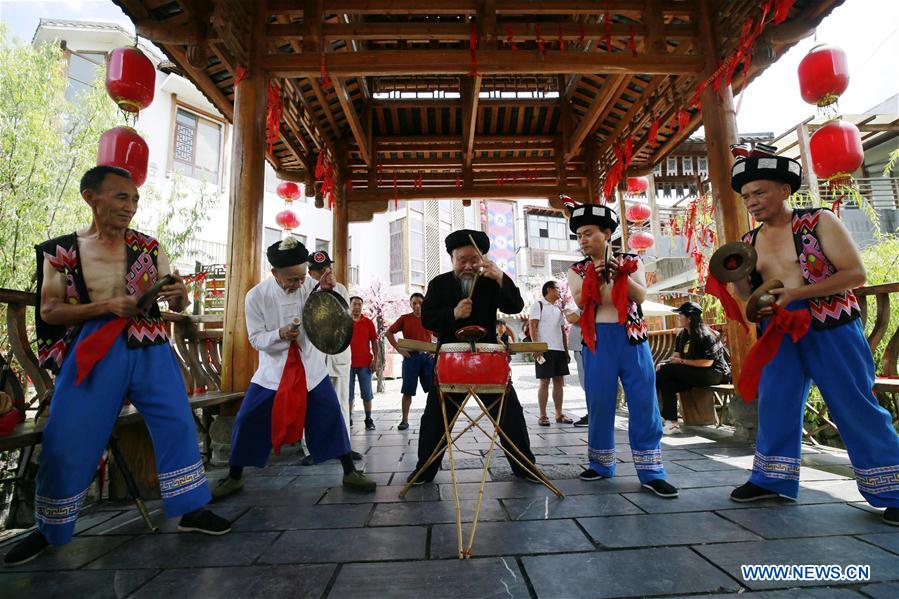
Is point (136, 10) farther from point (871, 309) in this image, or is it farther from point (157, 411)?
point (871, 309)

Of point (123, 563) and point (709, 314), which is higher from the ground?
point (709, 314)

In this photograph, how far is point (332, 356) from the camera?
15.5 ft

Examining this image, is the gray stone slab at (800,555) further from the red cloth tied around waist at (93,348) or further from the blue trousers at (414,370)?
the blue trousers at (414,370)

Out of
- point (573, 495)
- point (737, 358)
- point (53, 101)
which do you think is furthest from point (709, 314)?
point (53, 101)

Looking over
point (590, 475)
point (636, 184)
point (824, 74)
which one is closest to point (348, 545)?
point (590, 475)

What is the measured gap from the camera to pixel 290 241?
3244mm

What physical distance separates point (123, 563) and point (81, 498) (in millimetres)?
446

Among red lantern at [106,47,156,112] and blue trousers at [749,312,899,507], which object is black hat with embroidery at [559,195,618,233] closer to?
blue trousers at [749,312,899,507]

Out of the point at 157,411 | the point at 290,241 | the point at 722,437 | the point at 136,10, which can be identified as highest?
the point at 136,10

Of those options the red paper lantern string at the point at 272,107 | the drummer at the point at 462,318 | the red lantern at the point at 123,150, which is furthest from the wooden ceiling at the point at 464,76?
the drummer at the point at 462,318

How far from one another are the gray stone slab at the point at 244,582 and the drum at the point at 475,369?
1035mm

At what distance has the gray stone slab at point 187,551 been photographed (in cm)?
200

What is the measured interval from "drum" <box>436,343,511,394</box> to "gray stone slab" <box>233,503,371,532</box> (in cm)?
91

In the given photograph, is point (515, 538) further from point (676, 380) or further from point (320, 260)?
point (676, 380)
